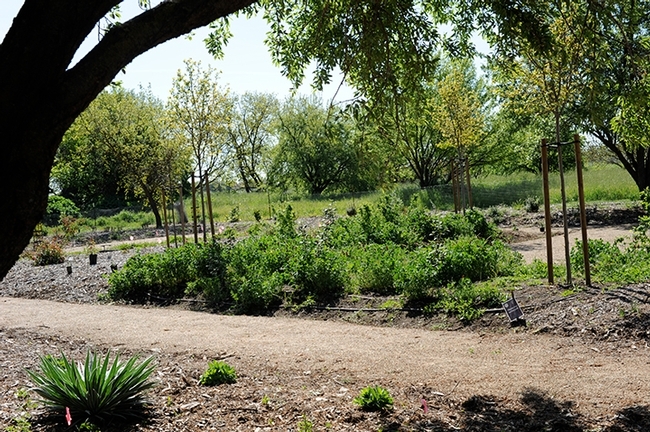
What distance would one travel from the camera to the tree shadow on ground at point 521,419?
14.6 ft

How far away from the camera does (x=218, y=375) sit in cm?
559

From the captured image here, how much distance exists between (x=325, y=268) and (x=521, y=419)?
5.22 meters

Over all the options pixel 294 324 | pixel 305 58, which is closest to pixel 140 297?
pixel 294 324

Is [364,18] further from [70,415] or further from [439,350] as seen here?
[70,415]

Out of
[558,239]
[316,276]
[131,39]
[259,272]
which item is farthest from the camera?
[558,239]

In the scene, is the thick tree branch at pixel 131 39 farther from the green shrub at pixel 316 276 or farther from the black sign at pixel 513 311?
the green shrub at pixel 316 276

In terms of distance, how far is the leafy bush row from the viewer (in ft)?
29.5

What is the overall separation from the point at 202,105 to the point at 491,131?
20.2 meters

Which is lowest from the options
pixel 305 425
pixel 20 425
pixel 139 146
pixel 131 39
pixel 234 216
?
pixel 305 425

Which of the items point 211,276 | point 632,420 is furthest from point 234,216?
point 632,420

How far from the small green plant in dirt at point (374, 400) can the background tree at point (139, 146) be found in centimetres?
2710

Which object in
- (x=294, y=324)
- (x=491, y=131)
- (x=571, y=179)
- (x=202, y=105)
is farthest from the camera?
(x=491, y=131)

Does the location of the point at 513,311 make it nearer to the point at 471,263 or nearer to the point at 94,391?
the point at 471,263

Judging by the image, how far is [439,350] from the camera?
6633 millimetres
